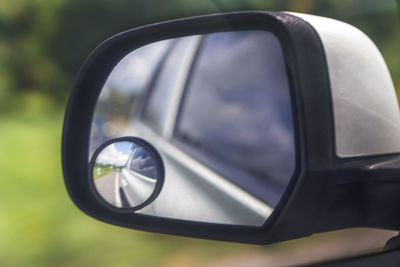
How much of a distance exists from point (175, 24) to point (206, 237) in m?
0.67

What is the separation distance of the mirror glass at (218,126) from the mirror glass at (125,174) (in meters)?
0.06

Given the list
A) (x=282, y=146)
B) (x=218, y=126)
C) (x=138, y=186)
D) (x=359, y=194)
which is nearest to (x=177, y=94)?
(x=218, y=126)

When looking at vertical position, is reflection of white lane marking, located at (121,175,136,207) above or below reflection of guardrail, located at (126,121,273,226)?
above

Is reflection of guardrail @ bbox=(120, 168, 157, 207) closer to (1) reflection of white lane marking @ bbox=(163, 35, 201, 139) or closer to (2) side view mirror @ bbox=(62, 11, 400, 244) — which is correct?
(2) side view mirror @ bbox=(62, 11, 400, 244)

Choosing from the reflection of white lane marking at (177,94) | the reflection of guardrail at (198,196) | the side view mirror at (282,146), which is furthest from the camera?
the reflection of white lane marking at (177,94)

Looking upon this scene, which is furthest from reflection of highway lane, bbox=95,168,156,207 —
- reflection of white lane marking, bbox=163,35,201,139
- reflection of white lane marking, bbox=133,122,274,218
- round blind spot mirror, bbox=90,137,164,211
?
reflection of white lane marking, bbox=163,35,201,139

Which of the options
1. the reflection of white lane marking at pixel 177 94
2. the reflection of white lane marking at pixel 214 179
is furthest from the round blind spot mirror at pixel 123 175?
the reflection of white lane marking at pixel 177 94

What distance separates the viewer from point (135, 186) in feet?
4.41

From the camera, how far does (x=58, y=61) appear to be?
3.00 m

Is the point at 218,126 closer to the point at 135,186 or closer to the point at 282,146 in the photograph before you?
the point at 282,146

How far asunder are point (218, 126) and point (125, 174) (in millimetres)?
952

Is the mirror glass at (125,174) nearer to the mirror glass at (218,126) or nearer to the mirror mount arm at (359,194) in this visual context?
the mirror glass at (218,126)

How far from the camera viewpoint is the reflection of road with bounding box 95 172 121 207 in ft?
4.29

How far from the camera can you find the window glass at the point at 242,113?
1688 millimetres
